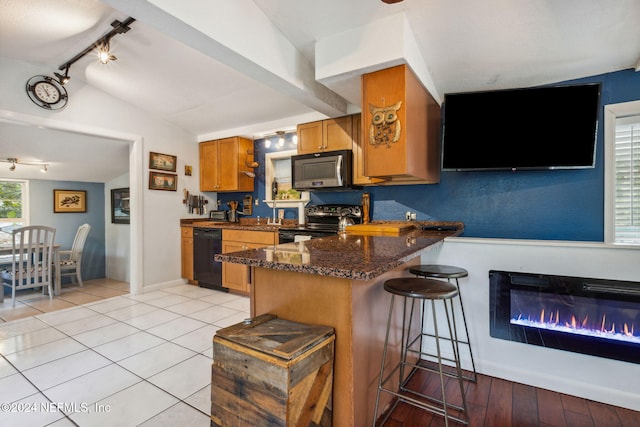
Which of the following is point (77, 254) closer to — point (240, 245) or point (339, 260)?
point (240, 245)

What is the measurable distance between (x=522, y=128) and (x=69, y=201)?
683 cm

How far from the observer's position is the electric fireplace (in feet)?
6.06

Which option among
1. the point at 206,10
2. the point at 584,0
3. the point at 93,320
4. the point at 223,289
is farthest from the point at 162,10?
the point at 223,289

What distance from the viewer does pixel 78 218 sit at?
5.53 m

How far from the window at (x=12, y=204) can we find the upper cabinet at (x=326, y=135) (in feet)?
15.9

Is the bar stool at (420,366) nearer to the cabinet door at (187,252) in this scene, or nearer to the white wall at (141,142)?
the cabinet door at (187,252)

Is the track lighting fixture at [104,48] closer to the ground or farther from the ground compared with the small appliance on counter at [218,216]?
farther from the ground

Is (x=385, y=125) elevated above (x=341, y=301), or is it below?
above

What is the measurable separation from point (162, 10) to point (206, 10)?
12.5 inches

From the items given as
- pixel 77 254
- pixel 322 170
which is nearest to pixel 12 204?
pixel 77 254

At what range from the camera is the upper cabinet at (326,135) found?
3.55m

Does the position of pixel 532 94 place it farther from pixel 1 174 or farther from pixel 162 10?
pixel 1 174

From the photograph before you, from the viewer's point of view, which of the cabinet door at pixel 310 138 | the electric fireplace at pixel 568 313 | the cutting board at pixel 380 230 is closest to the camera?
the electric fireplace at pixel 568 313

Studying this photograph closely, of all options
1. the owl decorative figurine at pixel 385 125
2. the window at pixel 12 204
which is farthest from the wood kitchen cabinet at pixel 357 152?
the window at pixel 12 204
